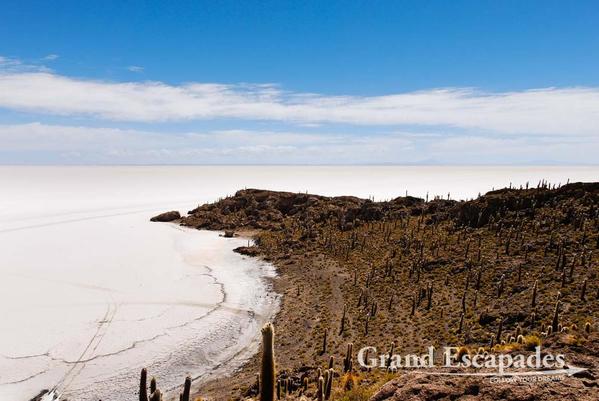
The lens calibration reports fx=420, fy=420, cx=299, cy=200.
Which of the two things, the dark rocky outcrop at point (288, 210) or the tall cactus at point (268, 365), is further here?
the dark rocky outcrop at point (288, 210)

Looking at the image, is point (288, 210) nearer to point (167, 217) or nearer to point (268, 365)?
point (167, 217)

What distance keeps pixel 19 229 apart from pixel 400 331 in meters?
88.9

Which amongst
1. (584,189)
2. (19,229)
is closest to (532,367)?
(584,189)

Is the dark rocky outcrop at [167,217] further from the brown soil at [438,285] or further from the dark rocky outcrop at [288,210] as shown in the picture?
the brown soil at [438,285]

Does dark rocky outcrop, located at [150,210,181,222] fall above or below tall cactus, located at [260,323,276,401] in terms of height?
below

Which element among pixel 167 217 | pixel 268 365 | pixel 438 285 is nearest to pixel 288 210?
pixel 167 217

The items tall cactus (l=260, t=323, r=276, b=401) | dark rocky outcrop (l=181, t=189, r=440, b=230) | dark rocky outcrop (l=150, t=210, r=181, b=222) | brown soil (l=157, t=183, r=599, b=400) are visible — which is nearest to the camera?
tall cactus (l=260, t=323, r=276, b=401)

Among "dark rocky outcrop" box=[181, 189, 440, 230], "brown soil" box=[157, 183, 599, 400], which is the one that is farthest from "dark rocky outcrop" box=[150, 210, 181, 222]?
"brown soil" box=[157, 183, 599, 400]

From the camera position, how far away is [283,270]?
5975cm

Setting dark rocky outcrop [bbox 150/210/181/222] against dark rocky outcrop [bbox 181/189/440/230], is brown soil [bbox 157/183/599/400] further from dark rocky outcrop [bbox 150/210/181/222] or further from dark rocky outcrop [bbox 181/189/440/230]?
dark rocky outcrop [bbox 150/210/181/222]

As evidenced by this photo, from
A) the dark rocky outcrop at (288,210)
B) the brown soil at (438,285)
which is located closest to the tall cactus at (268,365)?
the brown soil at (438,285)

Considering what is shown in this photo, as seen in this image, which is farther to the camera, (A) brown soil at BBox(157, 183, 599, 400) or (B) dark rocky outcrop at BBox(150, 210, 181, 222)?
(B) dark rocky outcrop at BBox(150, 210, 181, 222)

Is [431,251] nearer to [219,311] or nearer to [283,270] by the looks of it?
[283,270]

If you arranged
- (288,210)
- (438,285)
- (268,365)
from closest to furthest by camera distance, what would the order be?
(268,365) < (438,285) < (288,210)
